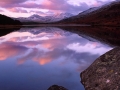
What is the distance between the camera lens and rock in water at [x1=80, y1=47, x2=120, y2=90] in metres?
13.0

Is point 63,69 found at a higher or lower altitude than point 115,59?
lower

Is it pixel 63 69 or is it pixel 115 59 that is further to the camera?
pixel 63 69

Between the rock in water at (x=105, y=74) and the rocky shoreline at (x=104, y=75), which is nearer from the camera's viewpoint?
the rocky shoreline at (x=104, y=75)

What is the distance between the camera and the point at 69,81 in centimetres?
1495

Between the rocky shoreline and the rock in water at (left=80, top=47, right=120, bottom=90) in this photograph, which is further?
the rock in water at (left=80, top=47, right=120, bottom=90)

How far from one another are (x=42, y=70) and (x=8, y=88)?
18.4 feet

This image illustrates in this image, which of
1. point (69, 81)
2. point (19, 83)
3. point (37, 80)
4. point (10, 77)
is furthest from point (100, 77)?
point (10, 77)

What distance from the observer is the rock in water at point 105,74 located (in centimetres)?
1298

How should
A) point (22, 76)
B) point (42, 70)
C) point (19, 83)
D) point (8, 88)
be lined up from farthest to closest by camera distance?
point (42, 70), point (22, 76), point (19, 83), point (8, 88)

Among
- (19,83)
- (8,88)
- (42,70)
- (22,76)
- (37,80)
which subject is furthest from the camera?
(42,70)

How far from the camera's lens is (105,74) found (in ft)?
46.9

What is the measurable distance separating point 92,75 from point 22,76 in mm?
4881

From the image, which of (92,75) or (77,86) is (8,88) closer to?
(77,86)

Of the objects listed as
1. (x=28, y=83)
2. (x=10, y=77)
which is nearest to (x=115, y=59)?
(x=28, y=83)
